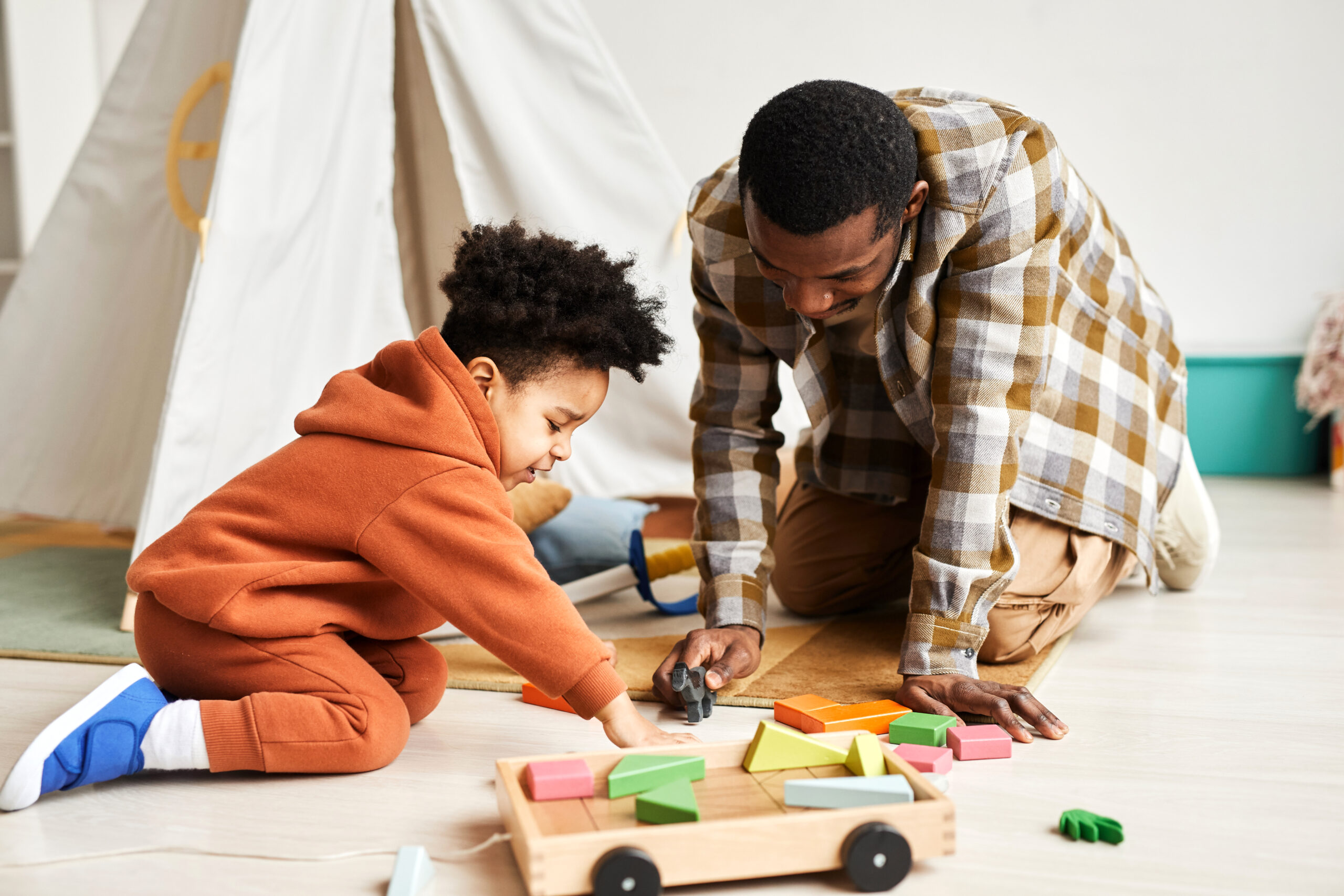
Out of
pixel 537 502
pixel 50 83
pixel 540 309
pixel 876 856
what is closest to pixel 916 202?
pixel 540 309

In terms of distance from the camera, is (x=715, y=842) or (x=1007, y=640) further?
(x=1007, y=640)

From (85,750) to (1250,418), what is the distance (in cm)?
294

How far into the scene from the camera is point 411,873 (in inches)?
28.0

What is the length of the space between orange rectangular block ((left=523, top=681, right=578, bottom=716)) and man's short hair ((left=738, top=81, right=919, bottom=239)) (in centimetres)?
57

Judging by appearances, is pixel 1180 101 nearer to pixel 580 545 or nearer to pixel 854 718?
pixel 580 545

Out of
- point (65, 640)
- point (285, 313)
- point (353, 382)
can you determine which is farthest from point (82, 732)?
point (285, 313)

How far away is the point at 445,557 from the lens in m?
0.90

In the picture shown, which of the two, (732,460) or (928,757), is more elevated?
(732,460)

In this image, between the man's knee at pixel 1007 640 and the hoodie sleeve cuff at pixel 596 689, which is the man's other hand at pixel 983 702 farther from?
the hoodie sleeve cuff at pixel 596 689

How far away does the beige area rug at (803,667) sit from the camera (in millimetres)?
1170

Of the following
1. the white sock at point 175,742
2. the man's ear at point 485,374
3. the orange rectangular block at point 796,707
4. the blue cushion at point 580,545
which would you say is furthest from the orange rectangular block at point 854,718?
the blue cushion at point 580,545

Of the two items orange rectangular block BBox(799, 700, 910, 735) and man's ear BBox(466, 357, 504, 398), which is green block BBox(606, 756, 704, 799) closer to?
orange rectangular block BBox(799, 700, 910, 735)

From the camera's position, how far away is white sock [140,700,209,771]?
0.89 metres

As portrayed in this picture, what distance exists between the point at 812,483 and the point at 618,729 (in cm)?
75
